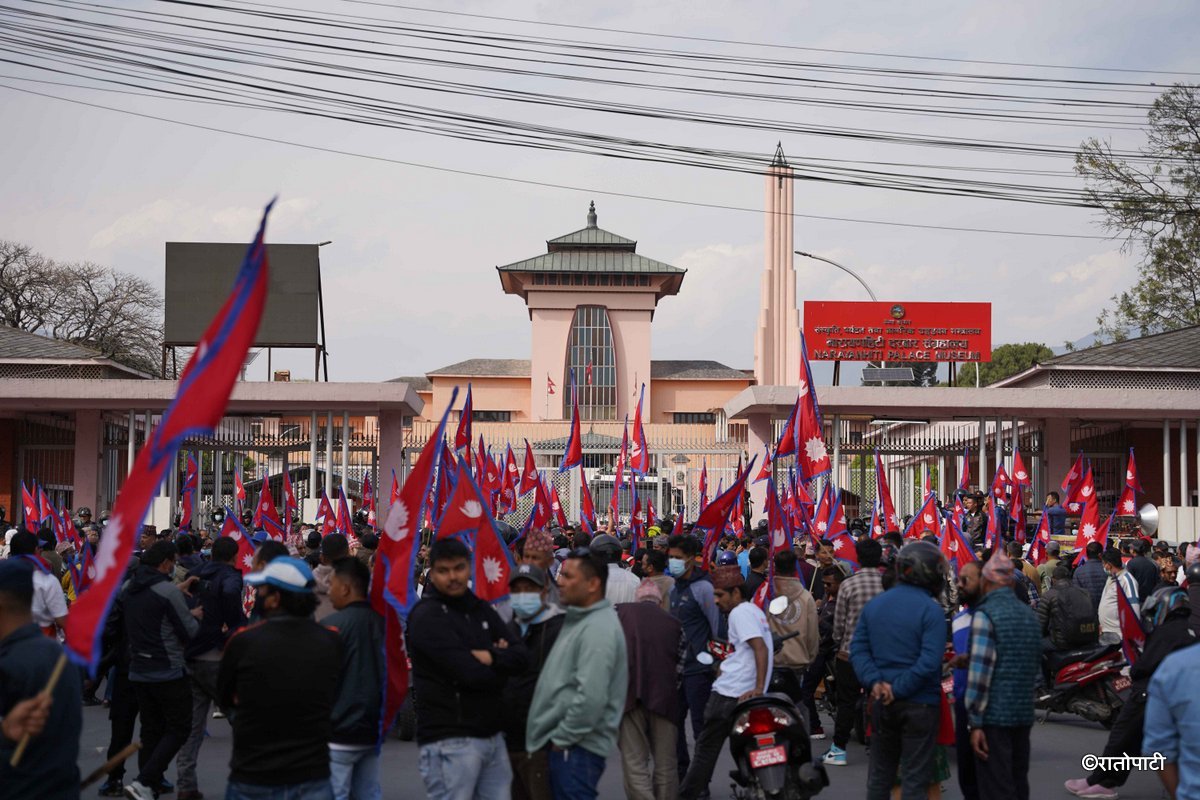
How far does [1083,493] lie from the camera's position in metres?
20.0

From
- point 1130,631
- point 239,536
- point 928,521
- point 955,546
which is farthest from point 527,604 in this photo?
point 928,521

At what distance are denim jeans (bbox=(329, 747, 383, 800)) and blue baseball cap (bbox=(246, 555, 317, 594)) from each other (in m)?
1.26

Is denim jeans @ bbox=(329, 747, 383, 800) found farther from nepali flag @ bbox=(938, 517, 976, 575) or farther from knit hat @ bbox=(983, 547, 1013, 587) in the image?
nepali flag @ bbox=(938, 517, 976, 575)

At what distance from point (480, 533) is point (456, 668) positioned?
2.39 m

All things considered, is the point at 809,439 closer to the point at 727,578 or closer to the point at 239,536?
the point at 239,536

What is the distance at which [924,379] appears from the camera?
87750 mm

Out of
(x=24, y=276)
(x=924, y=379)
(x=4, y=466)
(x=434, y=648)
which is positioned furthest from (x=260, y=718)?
(x=924, y=379)

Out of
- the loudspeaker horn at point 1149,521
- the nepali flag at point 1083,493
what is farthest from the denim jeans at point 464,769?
the loudspeaker horn at point 1149,521

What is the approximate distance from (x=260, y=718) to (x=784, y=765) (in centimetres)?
334

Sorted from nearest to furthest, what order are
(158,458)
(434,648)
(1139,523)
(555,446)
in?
(158,458), (434,648), (1139,523), (555,446)

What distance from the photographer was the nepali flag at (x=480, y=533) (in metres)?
8.01

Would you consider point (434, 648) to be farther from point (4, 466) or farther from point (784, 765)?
point (4, 466)

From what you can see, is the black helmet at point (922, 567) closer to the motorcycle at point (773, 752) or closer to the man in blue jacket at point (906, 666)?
the man in blue jacket at point (906, 666)

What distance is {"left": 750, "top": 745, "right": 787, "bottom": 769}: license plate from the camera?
7.60 meters
